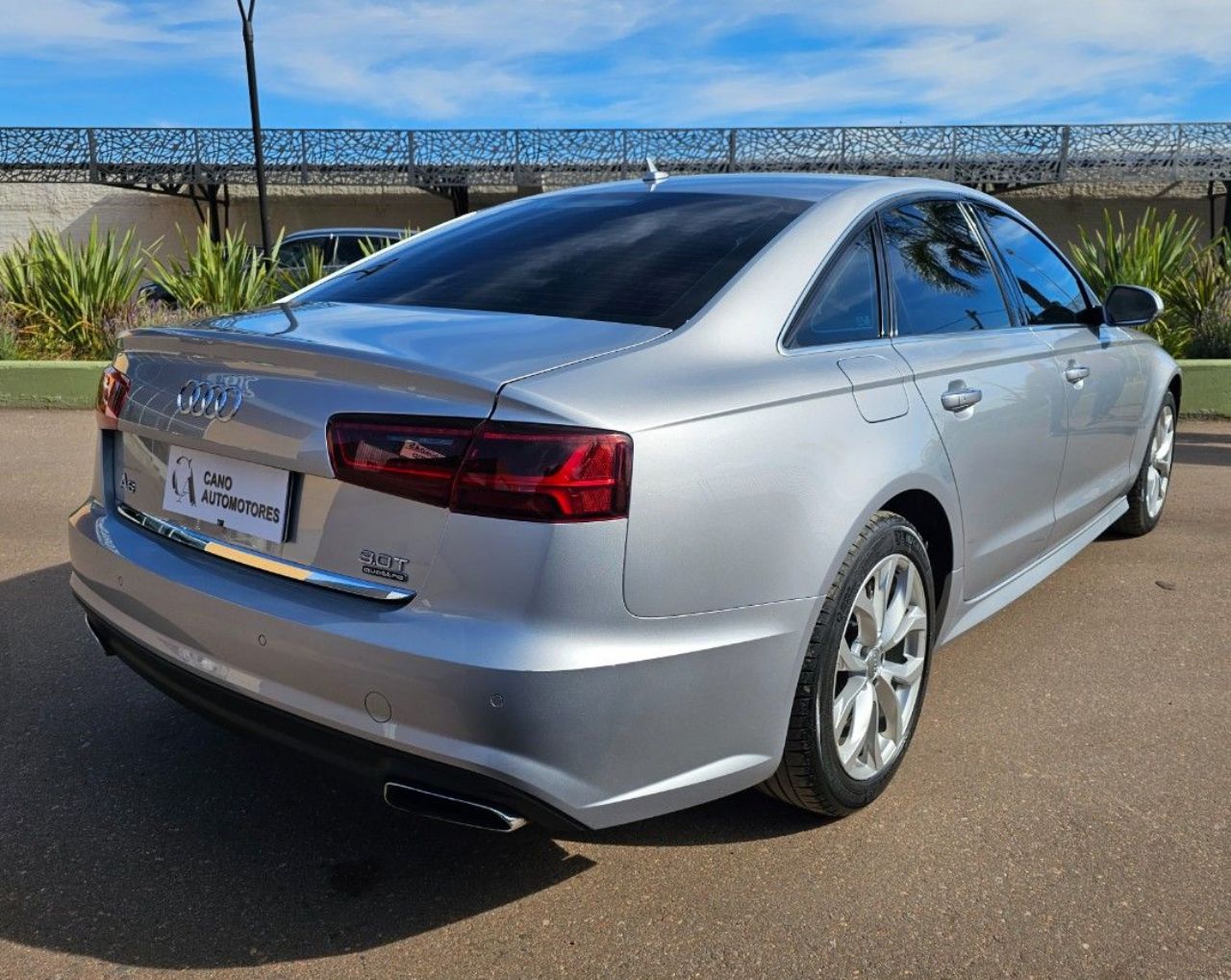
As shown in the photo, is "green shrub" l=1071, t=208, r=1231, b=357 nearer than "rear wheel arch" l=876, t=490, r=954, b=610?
No

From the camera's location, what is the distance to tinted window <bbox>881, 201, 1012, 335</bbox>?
3.17 meters

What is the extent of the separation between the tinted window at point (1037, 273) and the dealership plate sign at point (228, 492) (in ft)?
8.46

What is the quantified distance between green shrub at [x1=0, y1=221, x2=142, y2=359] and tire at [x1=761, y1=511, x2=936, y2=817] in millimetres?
8906

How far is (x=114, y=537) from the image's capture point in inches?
105

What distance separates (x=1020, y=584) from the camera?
3.70m

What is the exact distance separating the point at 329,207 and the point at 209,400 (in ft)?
94.2

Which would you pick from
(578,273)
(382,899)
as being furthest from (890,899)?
(578,273)

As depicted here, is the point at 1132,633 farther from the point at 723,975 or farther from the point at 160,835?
the point at 160,835

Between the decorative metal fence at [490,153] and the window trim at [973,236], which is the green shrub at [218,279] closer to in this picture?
the window trim at [973,236]

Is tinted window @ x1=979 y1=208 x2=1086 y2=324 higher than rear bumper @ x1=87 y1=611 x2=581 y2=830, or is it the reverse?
tinted window @ x1=979 y1=208 x2=1086 y2=324

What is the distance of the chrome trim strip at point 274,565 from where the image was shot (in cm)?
215

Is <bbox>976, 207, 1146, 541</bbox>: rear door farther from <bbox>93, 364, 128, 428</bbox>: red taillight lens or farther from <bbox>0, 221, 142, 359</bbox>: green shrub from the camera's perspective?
<bbox>0, 221, 142, 359</bbox>: green shrub

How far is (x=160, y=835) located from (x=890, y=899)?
1.67m

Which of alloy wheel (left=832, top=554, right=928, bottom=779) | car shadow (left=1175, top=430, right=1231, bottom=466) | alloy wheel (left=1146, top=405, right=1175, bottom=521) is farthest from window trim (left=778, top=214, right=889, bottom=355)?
car shadow (left=1175, top=430, right=1231, bottom=466)
